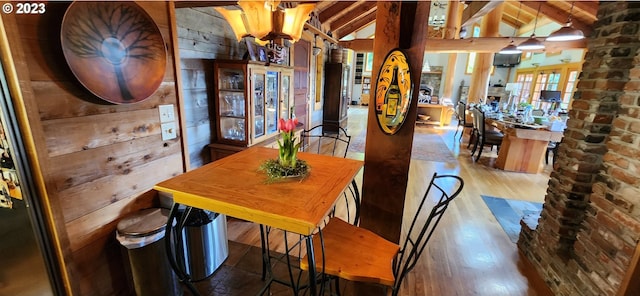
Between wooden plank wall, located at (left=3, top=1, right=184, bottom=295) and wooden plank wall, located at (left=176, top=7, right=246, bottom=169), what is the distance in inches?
18.4

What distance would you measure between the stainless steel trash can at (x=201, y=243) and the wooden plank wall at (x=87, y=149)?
1.07 feet

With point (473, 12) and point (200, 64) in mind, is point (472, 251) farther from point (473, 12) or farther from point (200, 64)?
point (473, 12)

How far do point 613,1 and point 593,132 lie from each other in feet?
2.62

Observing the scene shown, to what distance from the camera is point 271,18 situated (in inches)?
53.7

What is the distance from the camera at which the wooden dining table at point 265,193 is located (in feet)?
3.45

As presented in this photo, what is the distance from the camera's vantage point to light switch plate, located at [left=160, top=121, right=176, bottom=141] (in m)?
1.87

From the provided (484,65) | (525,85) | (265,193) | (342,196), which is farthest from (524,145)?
(525,85)

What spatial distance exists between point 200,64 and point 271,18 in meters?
1.40

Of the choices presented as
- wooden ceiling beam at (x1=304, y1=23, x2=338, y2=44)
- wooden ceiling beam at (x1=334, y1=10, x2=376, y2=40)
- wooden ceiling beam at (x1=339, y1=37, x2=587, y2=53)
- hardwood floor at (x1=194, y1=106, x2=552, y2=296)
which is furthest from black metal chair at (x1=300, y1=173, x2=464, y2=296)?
wooden ceiling beam at (x1=334, y1=10, x2=376, y2=40)

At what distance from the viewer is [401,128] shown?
4.93ft

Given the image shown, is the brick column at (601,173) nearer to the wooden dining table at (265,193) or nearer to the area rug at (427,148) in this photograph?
the wooden dining table at (265,193)

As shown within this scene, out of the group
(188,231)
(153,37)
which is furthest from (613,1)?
(188,231)

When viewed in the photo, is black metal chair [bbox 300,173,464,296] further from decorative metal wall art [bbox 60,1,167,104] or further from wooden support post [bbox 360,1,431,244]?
decorative metal wall art [bbox 60,1,167,104]

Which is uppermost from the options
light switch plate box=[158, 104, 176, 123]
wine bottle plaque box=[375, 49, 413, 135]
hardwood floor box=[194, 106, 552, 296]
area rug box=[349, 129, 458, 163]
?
wine bottle plaque box=[375, 49, 413, 135]
